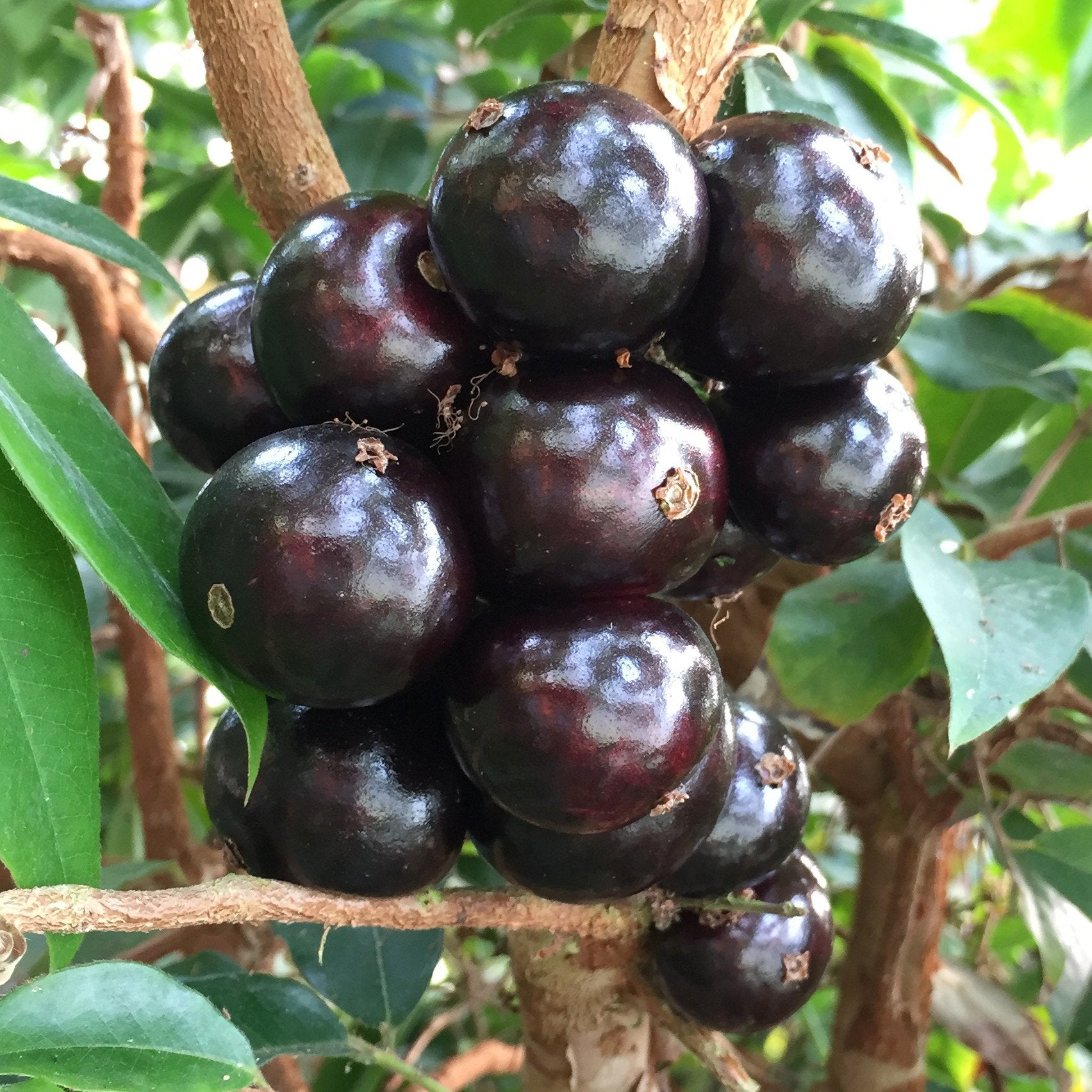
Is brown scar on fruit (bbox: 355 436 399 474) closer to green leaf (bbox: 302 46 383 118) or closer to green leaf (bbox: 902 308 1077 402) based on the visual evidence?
green leaf (bbox: 902 308 1077 402)

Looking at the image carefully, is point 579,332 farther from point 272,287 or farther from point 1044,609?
point 1044,609

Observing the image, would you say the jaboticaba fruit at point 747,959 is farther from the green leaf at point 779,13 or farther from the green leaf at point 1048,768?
the green leaf at point 779,13

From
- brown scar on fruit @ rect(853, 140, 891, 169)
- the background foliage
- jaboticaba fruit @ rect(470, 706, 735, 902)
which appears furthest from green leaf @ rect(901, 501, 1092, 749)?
brown scar on fruit @ rect(853, 140, 891, 169)

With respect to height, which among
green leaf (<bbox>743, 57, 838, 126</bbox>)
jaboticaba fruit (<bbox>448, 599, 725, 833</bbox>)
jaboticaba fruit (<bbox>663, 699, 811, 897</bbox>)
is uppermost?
green leaf (<bbox>743, 57, 838, 126</bbox>)

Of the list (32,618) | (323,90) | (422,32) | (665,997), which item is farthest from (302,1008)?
(422,32)

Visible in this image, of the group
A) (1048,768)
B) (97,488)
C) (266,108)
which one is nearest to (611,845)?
(97,488)

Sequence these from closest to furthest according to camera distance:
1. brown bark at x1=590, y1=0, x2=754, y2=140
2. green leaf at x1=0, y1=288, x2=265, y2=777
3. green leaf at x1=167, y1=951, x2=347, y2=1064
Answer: green leaf at x1=0, y1=288, x2=265, y2=777, brown bark at x1=590, y1=0, x2=754, y2=140, green leaf at x1=167, y1=951, x2=347, y2=1064

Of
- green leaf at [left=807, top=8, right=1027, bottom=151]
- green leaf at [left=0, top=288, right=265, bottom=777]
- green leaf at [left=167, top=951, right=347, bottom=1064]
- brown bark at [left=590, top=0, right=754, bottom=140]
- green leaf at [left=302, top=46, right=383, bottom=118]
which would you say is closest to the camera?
green leaf at [left=0, top=288, right=265, bottom=777]
